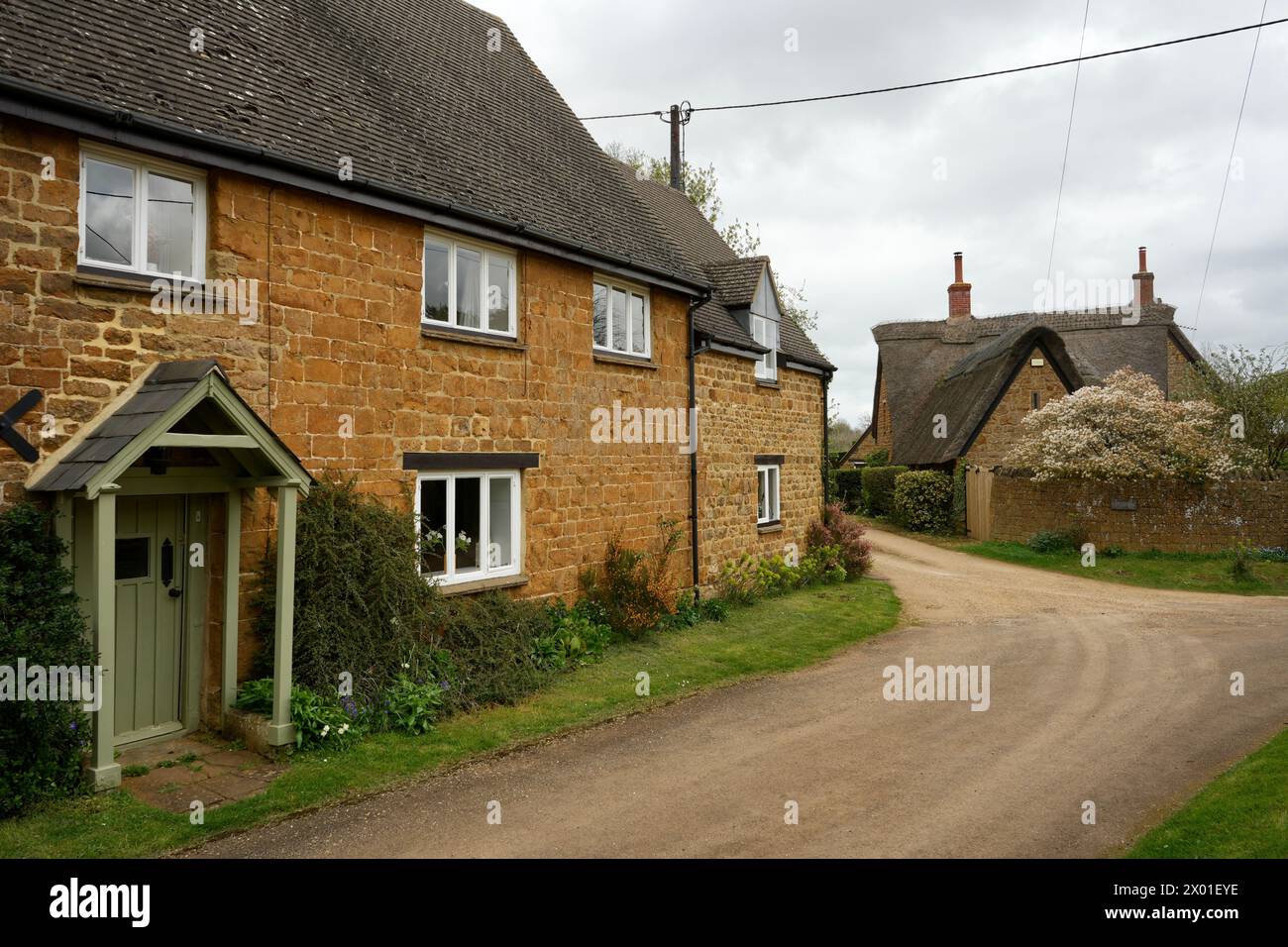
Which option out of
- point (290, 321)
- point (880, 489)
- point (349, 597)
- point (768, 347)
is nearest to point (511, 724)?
point (349, 597)

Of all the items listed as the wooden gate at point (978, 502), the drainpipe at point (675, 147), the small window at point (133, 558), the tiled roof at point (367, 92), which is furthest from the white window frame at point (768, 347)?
the small window at point (133, 558)

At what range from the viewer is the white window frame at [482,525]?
1001cm

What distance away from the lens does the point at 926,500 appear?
1084 inches

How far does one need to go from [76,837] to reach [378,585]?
10.9ft

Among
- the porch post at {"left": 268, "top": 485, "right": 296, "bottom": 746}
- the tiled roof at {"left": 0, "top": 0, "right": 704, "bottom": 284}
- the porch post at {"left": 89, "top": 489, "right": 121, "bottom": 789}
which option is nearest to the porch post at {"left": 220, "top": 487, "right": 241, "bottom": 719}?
the porch post at {"left": 268, "top": 485, "right": 296, "bottom": 746}

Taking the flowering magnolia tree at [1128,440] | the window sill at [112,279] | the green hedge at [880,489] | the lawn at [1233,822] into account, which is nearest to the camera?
the lawn at [1233,822]

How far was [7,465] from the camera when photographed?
6.41 metres

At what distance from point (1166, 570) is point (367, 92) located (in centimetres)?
1901

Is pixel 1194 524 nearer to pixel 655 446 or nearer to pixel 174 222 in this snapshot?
pixel 655 446

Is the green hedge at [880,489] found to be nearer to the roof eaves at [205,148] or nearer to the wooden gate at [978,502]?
the wooden gate at [978,502]

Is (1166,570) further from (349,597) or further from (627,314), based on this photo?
(349,597)

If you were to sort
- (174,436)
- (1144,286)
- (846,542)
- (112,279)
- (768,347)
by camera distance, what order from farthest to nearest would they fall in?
1. (1144,286)
2. (846,542)
3. (768,347)
4. (112,279)
5. (174,436)
